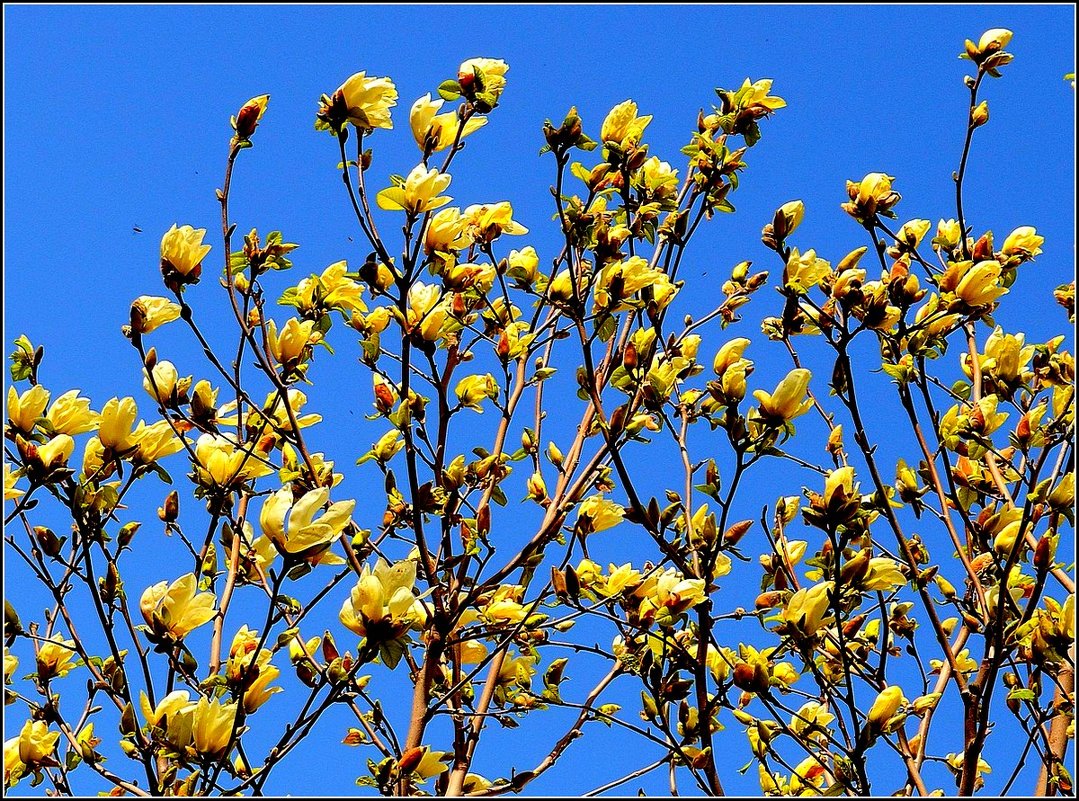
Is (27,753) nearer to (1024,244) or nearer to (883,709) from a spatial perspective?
(883,709)

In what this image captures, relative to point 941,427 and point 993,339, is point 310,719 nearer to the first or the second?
point 941,427

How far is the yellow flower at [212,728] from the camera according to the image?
1.62 meters

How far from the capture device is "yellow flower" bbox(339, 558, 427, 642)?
1.54 meters

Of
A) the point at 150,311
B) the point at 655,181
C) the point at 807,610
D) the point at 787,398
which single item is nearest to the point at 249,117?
the point at 150,311

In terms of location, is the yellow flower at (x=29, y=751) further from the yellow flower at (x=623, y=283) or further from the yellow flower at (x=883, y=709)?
the yellow flower at (x=883, y=709)

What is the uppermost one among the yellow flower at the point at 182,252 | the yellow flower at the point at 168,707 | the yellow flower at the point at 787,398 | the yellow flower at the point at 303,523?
the yellow flower at the point at 182,252

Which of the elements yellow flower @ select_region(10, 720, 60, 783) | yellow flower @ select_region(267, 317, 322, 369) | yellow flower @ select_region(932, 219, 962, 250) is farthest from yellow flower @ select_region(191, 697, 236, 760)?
yellow flower @ select_region(932, 219, 962, 250)

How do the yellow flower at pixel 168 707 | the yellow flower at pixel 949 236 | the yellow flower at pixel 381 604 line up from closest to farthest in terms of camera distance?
the yellow flower at pixel 381 604 < the yellow flower at pixel 168 707 < the yellow flower at pixel 949 236

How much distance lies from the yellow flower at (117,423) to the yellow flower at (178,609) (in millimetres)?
370

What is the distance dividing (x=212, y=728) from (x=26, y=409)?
0.70 m

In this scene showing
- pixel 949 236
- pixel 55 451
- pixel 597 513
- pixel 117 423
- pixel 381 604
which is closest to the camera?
pixel 381 604

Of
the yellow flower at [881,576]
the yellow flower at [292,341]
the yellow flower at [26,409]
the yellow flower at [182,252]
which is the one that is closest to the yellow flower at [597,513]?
the yellow flower at [881,576]

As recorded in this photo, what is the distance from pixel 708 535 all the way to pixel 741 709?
63cm

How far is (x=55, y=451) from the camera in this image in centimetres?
184
